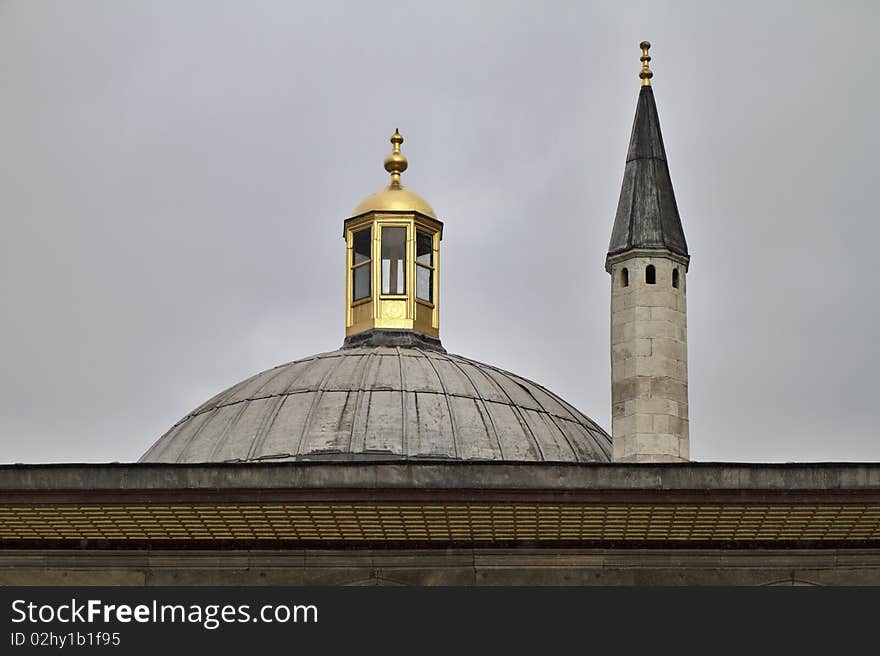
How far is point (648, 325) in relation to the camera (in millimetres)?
30609

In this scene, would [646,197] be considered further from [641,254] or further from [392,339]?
[392,339]

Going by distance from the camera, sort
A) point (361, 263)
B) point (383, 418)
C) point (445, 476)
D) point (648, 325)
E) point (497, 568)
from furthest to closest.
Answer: point (361, 263) → point (383, 418) → point (648, 325) → point (497, 568) → point (445, 476)

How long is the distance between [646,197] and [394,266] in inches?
458

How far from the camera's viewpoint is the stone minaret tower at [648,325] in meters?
30.1

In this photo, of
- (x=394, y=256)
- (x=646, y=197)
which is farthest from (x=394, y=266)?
(x=646, y=197)

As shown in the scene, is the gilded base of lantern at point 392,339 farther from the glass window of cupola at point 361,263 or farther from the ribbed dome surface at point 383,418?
the ribbed dome surface at point 383,418

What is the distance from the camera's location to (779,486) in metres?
23.5

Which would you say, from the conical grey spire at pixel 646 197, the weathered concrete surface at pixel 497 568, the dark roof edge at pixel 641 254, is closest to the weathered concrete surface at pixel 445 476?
the weathered concrete surface at pixel 497 568

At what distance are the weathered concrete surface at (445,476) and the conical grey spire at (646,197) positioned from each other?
8314mm

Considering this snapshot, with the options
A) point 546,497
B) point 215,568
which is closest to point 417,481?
point 546,497

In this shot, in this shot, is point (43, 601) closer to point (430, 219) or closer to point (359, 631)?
point (359, 631)

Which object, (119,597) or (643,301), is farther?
(643,301)

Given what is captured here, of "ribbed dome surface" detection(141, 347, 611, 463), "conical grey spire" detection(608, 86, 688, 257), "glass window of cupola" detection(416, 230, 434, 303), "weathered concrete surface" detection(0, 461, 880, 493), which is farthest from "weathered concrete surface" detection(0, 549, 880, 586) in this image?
"glass window of cupola" detection(416, 230, 434, 303)

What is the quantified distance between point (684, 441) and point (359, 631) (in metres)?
8.84
